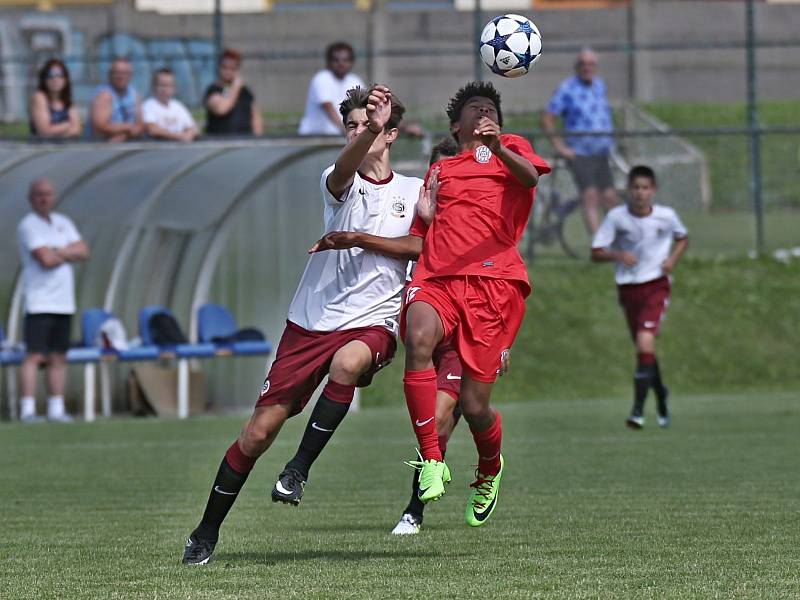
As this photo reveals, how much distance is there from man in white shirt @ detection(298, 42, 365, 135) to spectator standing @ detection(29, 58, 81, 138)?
105 inches

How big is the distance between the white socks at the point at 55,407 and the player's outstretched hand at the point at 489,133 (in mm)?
10375

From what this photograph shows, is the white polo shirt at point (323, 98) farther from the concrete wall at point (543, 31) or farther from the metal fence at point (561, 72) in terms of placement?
the concrete wall at point (543, 31)

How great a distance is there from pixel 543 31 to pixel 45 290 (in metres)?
13.6

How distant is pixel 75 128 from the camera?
62.2 feet

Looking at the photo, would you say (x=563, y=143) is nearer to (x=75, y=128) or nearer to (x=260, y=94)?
(x=75, y=128)

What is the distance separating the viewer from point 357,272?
7.27m

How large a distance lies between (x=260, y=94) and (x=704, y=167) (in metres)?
7.81

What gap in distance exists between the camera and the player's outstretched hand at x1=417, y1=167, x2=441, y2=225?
743cm

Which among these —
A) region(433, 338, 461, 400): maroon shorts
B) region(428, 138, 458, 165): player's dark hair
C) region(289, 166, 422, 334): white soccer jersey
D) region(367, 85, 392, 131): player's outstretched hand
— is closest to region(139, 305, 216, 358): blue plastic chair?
region(428, 138, 458, 165): player's dark hair

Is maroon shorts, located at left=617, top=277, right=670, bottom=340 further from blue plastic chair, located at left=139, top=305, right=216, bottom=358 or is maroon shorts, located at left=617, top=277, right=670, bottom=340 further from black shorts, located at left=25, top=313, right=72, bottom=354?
black shorts, located at left=25, top=313, right=72, bottom=354

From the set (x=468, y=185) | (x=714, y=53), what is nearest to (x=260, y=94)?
(x=714, y=53)

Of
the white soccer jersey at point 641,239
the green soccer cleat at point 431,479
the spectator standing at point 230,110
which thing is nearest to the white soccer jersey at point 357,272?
the green soccer cleat at point 431,479

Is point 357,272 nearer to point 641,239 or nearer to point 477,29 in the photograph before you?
point 641,239

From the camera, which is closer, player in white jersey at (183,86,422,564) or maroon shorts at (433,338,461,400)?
player in white jersey at (183,86,422,564)
